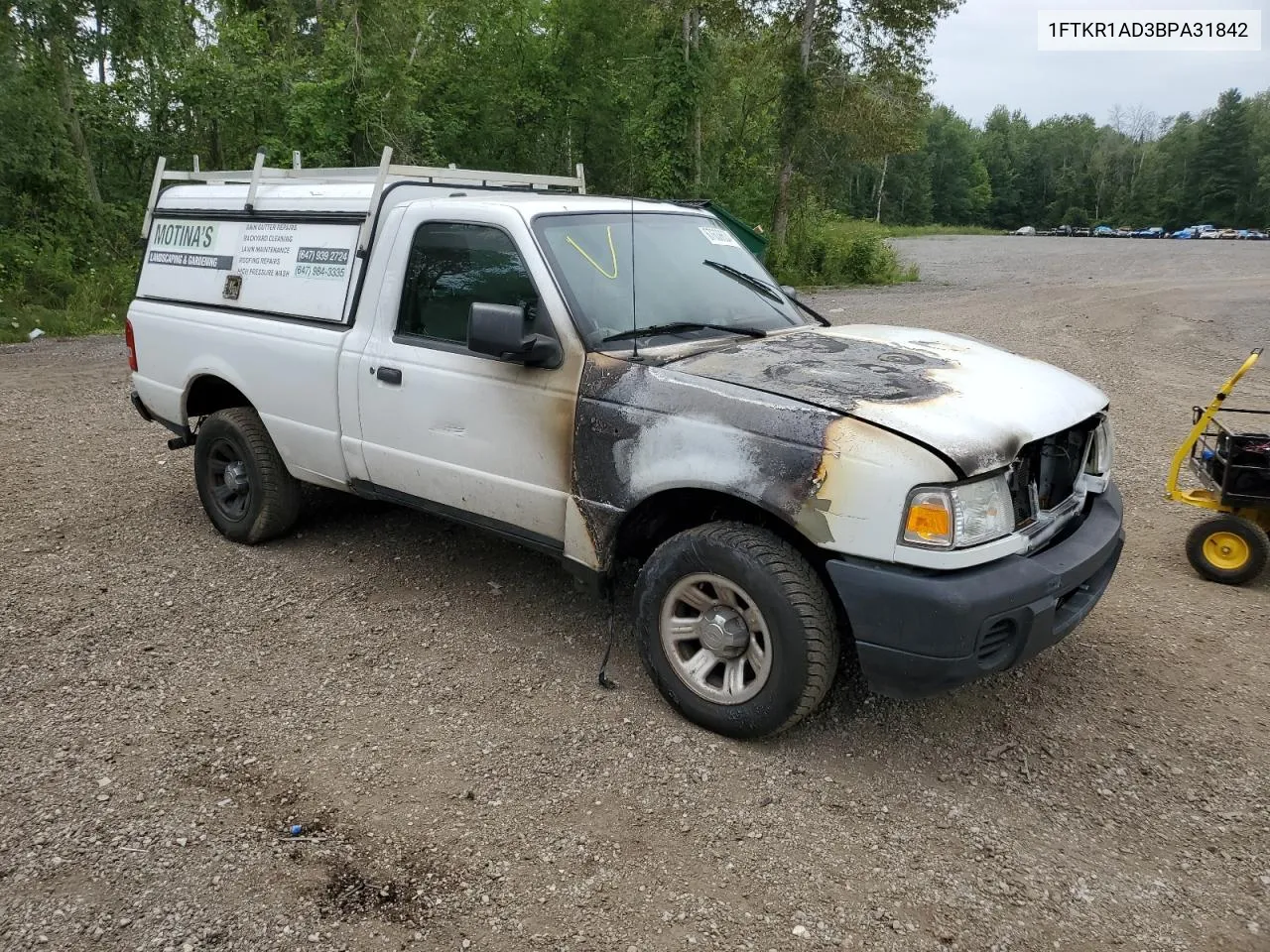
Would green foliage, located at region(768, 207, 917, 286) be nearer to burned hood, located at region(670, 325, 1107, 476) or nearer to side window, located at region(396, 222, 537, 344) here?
side window, located at region(396, 222, 537, 344)

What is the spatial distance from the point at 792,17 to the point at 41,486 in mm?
22288

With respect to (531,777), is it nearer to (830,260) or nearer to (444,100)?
(444,100)

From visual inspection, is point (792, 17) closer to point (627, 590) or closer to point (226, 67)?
point (226, 67)

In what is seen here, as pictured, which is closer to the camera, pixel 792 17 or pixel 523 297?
pixel 523 297

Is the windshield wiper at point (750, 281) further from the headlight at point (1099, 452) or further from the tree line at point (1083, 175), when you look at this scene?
the tree line at point (1083, 175)

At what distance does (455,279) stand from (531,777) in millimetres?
2138

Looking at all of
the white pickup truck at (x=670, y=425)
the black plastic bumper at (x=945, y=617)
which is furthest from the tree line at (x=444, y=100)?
the black plastic bumper at (x=945, y=617)

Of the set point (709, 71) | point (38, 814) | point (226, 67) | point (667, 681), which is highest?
point (709, 71)

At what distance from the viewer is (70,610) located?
4613 millimetres

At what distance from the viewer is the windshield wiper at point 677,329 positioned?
3.81 m

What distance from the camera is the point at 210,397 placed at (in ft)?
18.2

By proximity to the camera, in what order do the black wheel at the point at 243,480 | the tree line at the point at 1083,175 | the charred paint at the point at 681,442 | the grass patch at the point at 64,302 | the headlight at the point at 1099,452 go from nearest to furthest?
the charred paint at the point at 681,442, the headlight at the point at 1099,452, the black wheel at the point at 243,480, the grass patch at the point at 64,302, the tree line at the point at 1083,175

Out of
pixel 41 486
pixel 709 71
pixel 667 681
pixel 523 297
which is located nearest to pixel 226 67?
pixel 709 71

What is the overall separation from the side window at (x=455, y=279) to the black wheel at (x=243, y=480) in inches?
55.1
